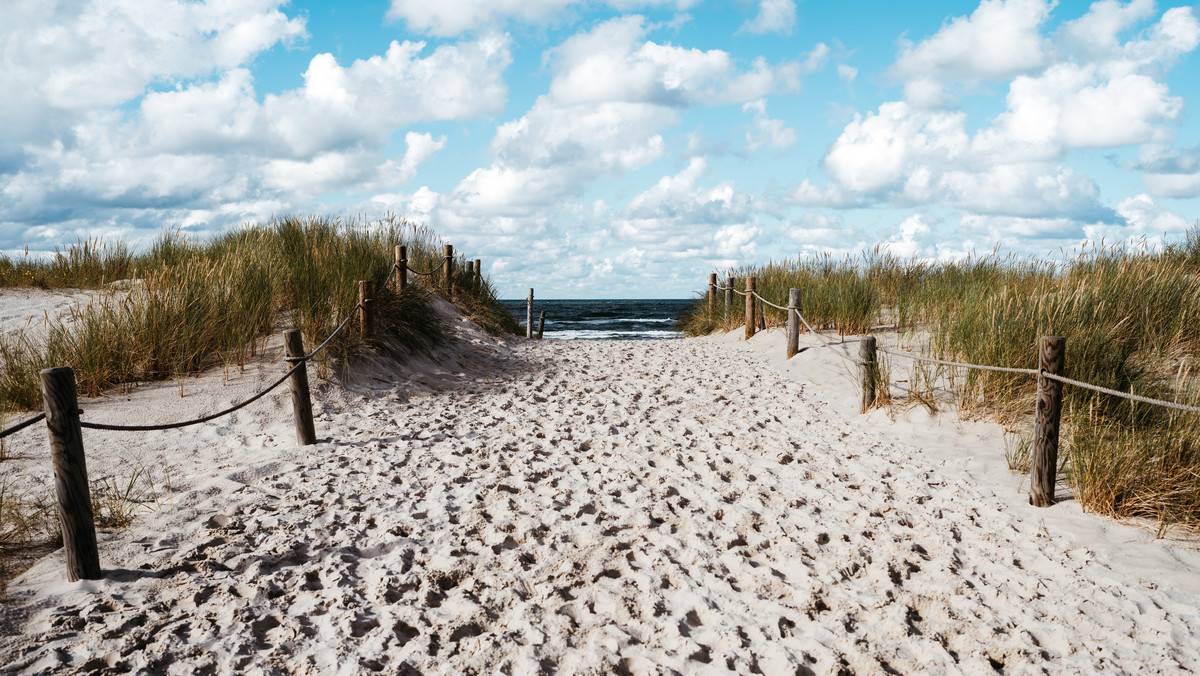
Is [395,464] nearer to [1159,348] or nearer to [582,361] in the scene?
[582,361]

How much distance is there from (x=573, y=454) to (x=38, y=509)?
331 centimetres

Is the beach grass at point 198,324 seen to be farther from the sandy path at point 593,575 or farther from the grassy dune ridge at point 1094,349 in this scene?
the grassy dune ridge at point 1094,349

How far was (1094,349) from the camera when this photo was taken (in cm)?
543

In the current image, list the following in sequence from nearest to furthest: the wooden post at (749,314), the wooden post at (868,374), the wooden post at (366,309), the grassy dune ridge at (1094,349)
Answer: the grassy dune ridge at (1094,349)
the wooden post at (868,374)
the wooden post at (366,309)
the wooden post at (749,314)

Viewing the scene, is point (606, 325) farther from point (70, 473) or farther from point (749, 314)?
point (70, 473)

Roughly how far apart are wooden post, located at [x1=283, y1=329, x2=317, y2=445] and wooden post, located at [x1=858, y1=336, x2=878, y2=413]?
16.5 feet

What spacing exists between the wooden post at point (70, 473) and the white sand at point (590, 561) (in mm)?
124

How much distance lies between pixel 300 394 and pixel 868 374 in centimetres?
517

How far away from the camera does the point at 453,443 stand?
18.4 ft

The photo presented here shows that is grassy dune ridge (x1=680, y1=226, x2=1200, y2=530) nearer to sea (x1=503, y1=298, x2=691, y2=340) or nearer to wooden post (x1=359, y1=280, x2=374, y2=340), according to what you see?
wooden post (x1=359, y1=280, x2=374, y2=340)

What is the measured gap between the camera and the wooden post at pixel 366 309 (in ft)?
23.5

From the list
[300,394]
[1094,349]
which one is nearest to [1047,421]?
[1094,349]

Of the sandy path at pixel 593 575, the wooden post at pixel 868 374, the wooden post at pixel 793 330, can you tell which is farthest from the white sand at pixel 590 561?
the wooden post at pixel 793 330

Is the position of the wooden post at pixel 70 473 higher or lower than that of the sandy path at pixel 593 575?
higher
